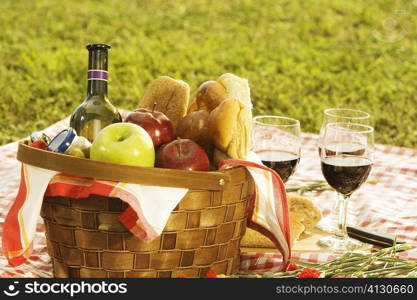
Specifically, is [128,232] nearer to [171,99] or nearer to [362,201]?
[171,99]

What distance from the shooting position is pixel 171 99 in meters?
2.24

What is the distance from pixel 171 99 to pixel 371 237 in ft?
2.39

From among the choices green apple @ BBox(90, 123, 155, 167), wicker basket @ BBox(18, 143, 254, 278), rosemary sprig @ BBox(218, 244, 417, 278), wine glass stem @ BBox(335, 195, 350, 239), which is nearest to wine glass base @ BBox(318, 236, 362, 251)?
wine glass stem @ BBox(335, 195, 350, 239)

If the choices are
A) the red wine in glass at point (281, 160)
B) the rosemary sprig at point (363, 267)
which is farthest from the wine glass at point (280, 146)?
the rosemary sprig at point (363, 267)

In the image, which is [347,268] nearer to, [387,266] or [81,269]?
[387,266]

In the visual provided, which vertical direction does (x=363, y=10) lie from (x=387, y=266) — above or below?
above

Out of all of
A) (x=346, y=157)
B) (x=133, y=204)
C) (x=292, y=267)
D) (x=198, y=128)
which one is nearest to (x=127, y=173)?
(x=133, y=204)

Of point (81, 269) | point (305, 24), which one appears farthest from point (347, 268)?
point (305, 24)

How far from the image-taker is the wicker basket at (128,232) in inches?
70.4

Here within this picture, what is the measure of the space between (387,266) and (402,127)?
9.79ft

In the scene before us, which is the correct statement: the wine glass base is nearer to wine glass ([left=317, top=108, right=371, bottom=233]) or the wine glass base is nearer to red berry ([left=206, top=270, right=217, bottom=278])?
wine glass ([left=317, top=108, right=371, bottom=233])

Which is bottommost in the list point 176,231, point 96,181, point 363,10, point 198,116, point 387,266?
point 387,266

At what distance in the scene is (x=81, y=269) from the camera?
1901 mm

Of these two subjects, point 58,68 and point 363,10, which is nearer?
point 58,68
